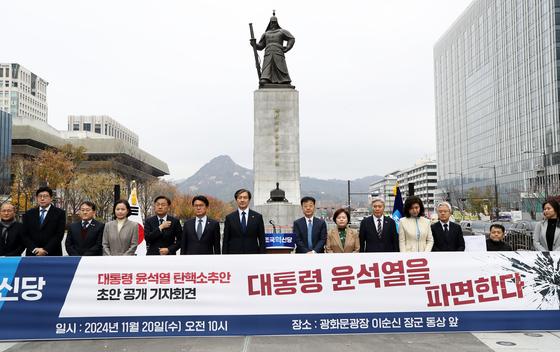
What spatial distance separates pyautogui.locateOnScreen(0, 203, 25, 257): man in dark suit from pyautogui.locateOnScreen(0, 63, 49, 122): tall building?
136m

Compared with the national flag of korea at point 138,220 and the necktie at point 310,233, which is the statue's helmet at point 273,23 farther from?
the necktie at point 310,233

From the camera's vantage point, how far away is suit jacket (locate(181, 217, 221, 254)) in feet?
23.8

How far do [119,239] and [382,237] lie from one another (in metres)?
4.13

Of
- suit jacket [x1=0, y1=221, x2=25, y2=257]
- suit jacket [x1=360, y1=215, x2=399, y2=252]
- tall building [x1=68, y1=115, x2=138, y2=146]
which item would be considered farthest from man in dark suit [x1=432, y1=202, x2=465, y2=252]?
tall building [x1=68, y1=115, x2=138, y2=146]

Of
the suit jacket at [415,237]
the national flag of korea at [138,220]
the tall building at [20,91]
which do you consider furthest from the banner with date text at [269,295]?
the tall building at [20,91]

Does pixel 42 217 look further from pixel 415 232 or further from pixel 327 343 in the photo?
pixel 415 232

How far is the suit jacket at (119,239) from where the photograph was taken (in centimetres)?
707

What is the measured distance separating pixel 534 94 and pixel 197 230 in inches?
2980

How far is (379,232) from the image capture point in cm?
735

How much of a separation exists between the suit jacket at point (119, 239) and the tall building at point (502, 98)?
165ft

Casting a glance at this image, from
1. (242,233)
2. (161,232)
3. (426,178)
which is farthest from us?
(426,178)

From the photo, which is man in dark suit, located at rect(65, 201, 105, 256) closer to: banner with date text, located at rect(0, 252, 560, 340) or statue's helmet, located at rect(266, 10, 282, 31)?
banner with date text, located at rect(0, 252, 560, 340)

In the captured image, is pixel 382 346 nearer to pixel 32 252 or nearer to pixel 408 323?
pixel 408 323

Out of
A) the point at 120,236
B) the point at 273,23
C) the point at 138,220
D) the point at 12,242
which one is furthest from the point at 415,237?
the point at 273,23
